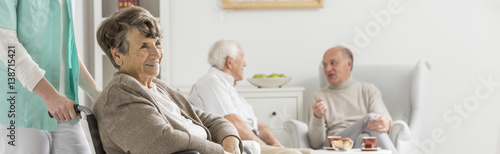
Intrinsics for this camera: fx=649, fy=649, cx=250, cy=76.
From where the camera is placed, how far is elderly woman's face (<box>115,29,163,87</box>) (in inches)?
78.3

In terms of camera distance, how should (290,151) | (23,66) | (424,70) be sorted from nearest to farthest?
(23,66), (290,151), (424,70)

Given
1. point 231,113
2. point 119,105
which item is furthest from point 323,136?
point 119,105

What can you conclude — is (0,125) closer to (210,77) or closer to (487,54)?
(210,77)

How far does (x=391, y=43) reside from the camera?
459 cm

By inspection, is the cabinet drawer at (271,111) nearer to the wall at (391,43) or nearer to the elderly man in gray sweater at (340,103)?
the elderly man in gray sweater at (340,103)

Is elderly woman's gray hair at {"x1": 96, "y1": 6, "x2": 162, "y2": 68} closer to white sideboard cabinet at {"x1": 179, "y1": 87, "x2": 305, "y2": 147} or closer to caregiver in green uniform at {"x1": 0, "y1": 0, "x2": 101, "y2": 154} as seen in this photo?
caregiver in green uniform at {"x1": 0, "y1": 0, "x2": 101, "y2": 154}

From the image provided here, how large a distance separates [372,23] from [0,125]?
3.21 m

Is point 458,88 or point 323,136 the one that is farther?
point 458,88

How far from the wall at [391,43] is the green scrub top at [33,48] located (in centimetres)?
272

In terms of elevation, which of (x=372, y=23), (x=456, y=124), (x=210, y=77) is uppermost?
(x=372, y=23)

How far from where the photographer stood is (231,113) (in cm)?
340

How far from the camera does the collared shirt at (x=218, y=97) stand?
134 inches

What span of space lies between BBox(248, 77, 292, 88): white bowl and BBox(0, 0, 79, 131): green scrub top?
8.15 ft

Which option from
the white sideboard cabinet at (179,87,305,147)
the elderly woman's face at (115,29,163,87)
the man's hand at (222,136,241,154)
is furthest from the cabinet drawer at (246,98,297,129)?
the elderly woman's face at (115,29,163,87)
